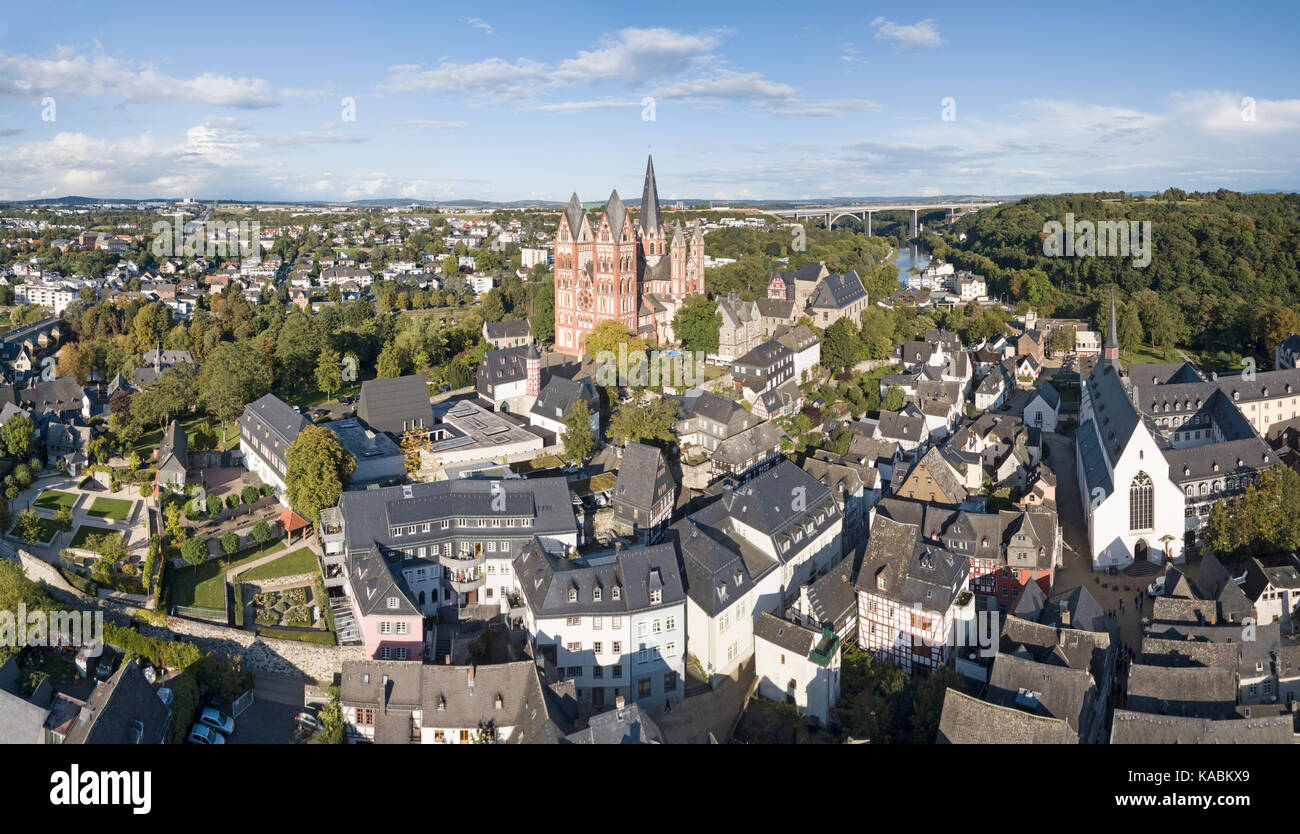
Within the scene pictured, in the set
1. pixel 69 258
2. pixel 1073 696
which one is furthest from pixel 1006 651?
pixel 69 258

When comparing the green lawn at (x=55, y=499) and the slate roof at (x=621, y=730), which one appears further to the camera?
the green lawn at (x=55, y=499)

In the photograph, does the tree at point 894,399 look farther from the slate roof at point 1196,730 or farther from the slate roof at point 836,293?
the slate roof at point 1196,730

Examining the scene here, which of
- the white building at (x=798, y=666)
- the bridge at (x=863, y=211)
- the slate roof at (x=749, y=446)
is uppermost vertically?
the bridge at (x=863, y=211)

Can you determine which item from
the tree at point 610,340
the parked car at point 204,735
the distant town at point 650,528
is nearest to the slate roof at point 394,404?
the distant town at point 650,528

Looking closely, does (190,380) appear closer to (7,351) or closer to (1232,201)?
(7,351)

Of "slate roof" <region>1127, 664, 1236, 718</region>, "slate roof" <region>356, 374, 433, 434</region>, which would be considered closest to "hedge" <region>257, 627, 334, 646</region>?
"slate roof" <region>356, 374, 433, 434</region>

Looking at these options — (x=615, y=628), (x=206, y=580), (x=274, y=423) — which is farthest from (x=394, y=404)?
(x=615, y=628)

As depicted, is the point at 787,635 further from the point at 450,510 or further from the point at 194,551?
the point at 194,551

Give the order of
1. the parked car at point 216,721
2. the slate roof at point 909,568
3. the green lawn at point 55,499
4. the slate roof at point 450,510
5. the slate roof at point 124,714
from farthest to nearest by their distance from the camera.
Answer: the green lawn at point 55,499
the slate roof at point 450,510
the slate roof at point 909,568
the parked car at point 216,721
the slate roof at point 124,714
